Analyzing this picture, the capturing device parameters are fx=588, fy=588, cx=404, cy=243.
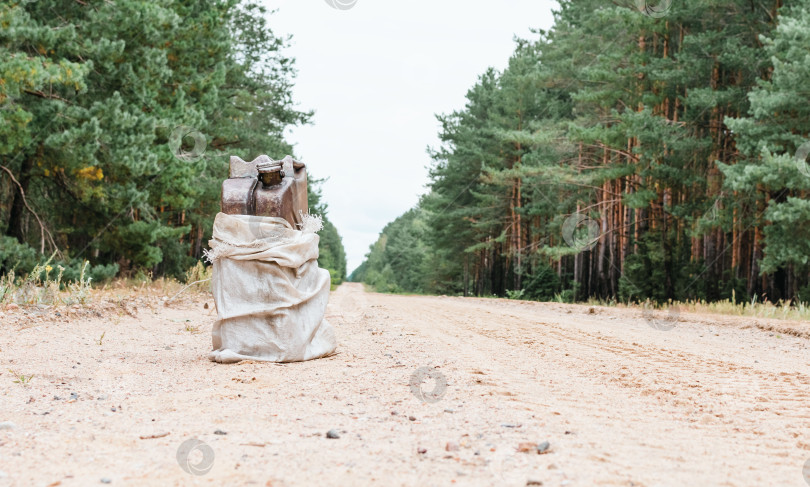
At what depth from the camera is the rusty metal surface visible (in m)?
6.18

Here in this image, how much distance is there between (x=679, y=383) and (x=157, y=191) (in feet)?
44.9

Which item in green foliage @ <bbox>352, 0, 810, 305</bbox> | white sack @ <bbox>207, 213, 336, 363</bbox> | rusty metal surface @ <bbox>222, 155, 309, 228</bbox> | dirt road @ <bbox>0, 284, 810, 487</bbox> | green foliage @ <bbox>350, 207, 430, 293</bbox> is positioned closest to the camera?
dirt road @ <bbox>0, 284, 810, 487</bbox>

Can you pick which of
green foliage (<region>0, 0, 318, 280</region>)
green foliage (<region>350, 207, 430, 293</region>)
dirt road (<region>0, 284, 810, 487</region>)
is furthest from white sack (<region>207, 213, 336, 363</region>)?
green foliage (<region>350, 207, 430, 293</region>)

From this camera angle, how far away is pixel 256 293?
19.5ft

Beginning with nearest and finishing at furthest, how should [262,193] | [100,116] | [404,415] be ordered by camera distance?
[404,415], [262,193], [100,116]

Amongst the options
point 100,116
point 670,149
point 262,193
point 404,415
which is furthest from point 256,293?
point 670,149

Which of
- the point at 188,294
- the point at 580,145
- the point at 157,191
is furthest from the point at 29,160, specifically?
the point at 580,145

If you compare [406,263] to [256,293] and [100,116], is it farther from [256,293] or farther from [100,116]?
[256,293]

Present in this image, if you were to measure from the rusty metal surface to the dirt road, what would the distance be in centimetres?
161

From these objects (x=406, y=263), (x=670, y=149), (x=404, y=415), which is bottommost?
(x=404, y=415)

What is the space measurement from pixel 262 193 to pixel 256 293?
108 centimetres

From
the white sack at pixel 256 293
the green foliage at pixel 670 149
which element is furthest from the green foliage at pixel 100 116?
the green foliage at pixel 670 149

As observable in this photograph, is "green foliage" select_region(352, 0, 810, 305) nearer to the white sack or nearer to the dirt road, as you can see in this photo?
the dirt road

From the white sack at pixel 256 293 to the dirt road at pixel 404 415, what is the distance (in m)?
0.29
